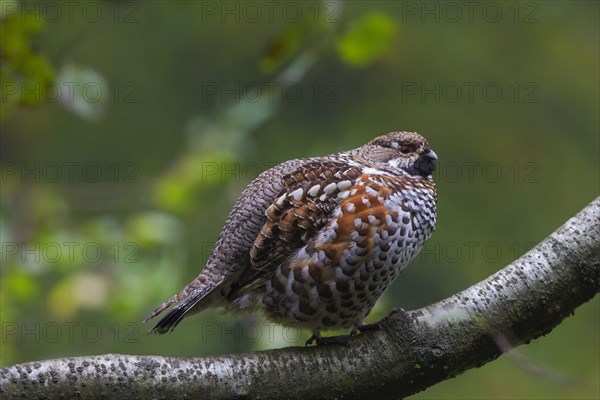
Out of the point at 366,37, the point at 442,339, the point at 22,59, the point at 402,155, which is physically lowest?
the point at 442,339

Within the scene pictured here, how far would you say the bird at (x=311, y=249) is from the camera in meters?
3.59

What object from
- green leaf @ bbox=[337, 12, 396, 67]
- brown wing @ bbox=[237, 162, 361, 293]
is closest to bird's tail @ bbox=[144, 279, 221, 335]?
brown wing @ bbox=[237, 162, 361, 293]

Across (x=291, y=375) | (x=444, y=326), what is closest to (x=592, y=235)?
(x=444, y=326)

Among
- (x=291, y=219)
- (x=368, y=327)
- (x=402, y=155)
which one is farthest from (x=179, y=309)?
(x=402, y=155)

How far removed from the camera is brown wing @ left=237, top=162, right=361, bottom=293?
362 centimetres

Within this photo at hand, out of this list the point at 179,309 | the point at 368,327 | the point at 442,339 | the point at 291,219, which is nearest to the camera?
the point at 442,339

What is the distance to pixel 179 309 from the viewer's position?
3.52 meters

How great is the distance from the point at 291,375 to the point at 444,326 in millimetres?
603

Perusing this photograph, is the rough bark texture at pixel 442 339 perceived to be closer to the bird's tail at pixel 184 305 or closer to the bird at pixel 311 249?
the bird at pixel 311 249

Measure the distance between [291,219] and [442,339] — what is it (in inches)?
36.2

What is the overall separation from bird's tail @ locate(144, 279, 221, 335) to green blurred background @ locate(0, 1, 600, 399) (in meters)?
2.23

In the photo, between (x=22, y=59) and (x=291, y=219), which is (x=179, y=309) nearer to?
(x=291, y=219)

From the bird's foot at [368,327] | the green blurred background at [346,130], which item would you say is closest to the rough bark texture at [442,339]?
the bird's foot at [368,327]

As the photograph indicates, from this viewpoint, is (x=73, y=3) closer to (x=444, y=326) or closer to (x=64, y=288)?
(x=64, y=288)
